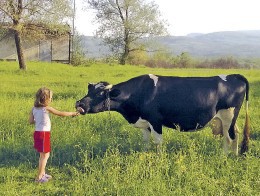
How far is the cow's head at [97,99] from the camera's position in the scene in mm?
7371

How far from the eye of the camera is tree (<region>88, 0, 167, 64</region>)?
48219 mm

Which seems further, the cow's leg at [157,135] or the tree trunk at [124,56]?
the tree trunk at [124,56]

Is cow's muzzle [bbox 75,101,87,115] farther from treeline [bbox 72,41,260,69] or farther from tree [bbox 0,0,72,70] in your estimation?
treeline [bbox 72,41,260,69]

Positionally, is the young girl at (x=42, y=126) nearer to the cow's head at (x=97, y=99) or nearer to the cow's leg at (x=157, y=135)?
the cow's head at (x=97, y=99)

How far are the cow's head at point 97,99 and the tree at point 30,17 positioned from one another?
21.2 meters

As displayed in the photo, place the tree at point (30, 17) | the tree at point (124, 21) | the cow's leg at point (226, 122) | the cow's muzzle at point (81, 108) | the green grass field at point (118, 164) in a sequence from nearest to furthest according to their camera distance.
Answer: the green grass field at point (118, 164) → the cow's muzzle at point (81, 108) → the cow's leg at point (226, 122) → the tree at point (30, 17) → the tree at point (124, 21)

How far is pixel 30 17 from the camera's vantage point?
28.3 m

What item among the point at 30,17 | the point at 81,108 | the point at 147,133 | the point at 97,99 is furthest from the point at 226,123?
the point at 30,17

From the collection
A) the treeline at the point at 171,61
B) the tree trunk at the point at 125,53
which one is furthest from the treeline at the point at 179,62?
the tree trunk at the point at 125,53

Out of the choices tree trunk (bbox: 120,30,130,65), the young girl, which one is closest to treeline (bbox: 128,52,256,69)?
tree trunk (bbox: 120,30,130,65)

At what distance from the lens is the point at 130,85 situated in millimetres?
7602

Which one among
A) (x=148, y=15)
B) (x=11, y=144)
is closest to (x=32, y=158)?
(x=11, y=144)

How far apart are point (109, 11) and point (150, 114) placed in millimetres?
43173

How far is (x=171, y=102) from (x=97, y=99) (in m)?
1.34
